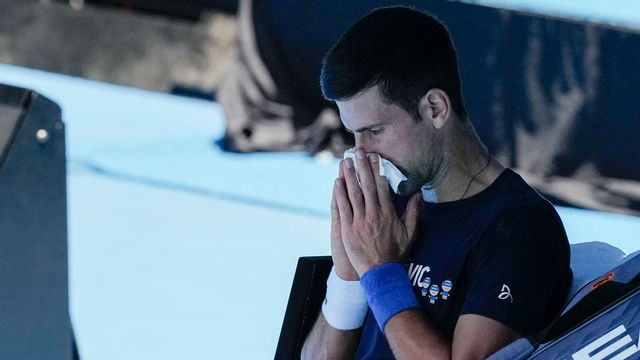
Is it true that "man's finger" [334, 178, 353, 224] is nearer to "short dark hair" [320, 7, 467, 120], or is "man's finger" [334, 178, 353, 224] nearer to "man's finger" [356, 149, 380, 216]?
"man's finger" [356, 149, 380, 216]

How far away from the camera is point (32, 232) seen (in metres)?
1.42

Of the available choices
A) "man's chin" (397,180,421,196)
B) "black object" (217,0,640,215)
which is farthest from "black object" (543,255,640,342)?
"black object" (217,0,640,215)

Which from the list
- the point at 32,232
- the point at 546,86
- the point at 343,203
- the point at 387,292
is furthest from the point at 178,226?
the point at 32,232

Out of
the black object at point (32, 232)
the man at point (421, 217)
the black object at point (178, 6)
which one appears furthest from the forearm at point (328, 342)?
the black object at point (178, 6)

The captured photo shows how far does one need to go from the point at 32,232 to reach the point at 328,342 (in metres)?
0.92

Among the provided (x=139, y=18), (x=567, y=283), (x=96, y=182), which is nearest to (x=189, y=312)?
(x=96, y=182)

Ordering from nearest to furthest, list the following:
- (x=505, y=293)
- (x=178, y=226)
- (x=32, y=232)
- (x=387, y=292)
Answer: (x=32, y=232)
(x=505, y=293)
(x=387, y=292)
(x=178, y=226)

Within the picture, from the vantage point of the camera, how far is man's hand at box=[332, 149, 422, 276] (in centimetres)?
209

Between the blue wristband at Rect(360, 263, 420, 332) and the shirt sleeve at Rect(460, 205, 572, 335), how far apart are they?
109mm

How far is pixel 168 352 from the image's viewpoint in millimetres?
3764

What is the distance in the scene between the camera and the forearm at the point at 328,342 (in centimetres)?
222

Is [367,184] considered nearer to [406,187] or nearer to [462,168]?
[406,187]

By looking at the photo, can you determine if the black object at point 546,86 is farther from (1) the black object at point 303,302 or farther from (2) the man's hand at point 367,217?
(2) the man's hand at point 367,217

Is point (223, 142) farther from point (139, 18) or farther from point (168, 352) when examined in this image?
point (168, 352)
